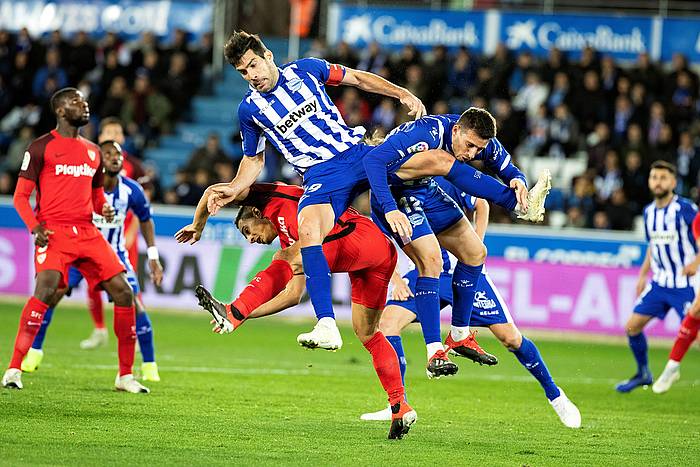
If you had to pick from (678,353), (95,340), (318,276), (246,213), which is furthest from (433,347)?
(95,340)

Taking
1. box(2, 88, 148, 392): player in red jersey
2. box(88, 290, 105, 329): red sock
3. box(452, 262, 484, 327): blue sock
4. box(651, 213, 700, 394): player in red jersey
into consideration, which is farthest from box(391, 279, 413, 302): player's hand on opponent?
box(88, 290, 105, 329): red sock

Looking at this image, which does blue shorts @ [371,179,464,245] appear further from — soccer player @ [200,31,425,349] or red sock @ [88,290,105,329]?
red sock @ [88,290,105,329]

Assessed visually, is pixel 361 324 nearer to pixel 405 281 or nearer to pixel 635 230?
pixel 405 281

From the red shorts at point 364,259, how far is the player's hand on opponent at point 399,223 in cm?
55

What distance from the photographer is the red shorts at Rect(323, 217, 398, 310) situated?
8.34m

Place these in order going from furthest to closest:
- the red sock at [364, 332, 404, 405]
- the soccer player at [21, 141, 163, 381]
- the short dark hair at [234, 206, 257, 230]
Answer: the soccer player at [21, 141, 163, 381] < the short dark hair at [234, 206, 257, 230] < the red sock at [364, 332, 404, 405]

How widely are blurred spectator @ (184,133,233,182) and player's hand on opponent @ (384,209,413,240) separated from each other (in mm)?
13216

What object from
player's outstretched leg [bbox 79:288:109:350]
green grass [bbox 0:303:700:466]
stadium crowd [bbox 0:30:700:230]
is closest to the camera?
green grass [bbox 0:303:700:466]

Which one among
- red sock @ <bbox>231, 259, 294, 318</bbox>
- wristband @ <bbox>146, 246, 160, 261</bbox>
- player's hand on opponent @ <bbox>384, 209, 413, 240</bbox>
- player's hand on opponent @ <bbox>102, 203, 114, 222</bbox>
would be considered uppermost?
player's hand on opponent @ <bbox>384, 209, 413, 240</bbox>

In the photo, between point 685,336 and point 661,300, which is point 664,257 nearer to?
point 661,300

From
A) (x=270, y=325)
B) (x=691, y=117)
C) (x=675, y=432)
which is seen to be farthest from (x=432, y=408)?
(x=691, y=117)

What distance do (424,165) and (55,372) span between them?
4.95 metres

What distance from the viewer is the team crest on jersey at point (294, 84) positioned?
334 inches

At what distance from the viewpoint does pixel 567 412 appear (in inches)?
367
